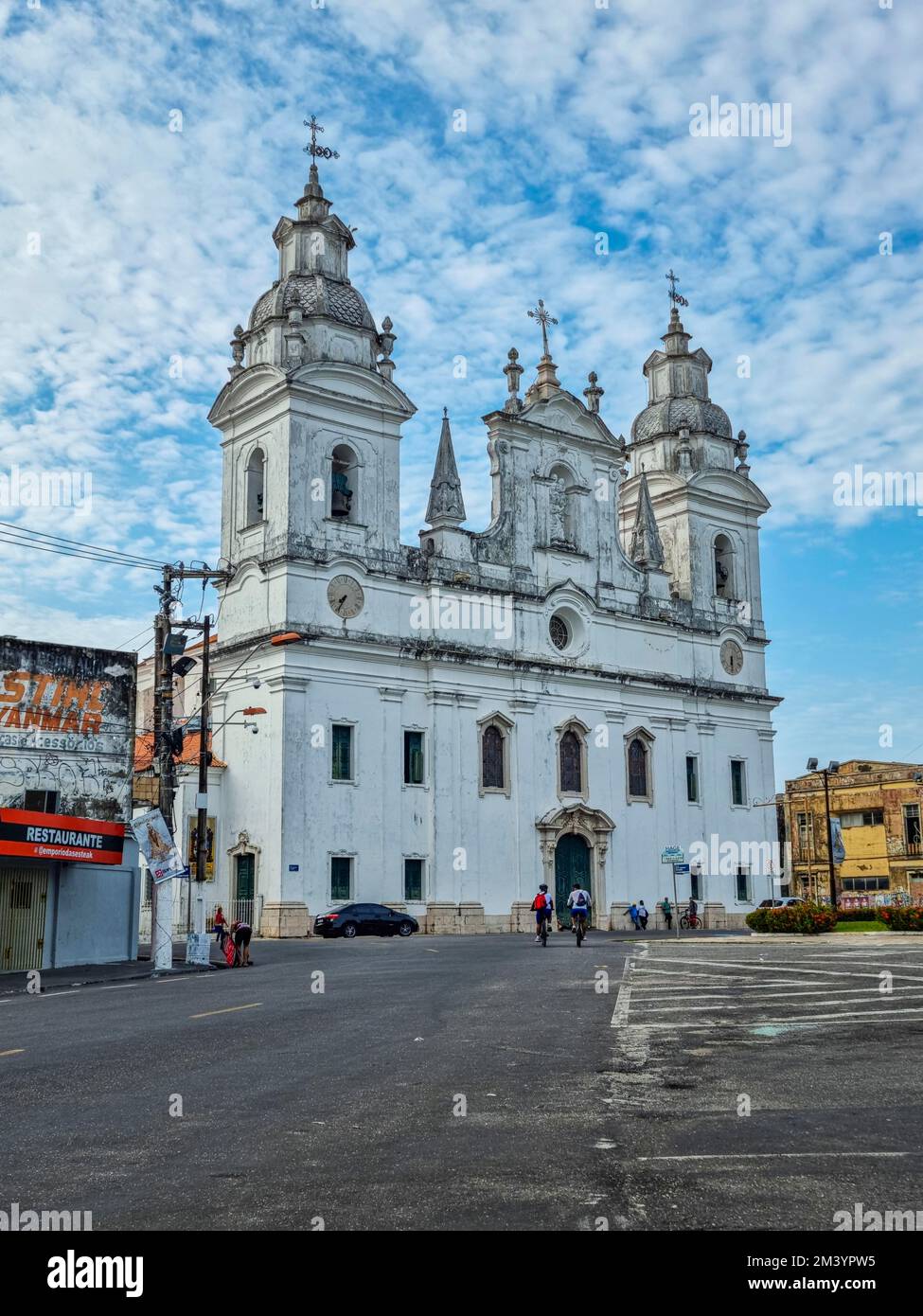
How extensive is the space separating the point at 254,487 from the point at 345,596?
5590mm

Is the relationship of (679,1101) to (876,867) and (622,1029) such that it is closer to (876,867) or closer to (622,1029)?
(622,1029)

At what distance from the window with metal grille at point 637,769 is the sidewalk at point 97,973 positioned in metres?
22.5

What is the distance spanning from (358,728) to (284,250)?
1775 cm

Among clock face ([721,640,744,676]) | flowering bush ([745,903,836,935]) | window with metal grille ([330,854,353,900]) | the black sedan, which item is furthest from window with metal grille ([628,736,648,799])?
→ flowering bush ([745,903,836,935])

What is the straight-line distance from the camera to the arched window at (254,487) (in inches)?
1745

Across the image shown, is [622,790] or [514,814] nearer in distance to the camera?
[514,814]

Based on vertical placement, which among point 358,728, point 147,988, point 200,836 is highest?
point 358,728

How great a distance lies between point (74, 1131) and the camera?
7824 millimetres

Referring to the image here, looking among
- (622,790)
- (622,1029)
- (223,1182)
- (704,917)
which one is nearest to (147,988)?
(622,1029)

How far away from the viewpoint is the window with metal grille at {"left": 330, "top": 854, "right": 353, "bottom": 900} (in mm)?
40562

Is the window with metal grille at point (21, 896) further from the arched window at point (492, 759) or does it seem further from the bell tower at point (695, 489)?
the bell tower at point (695, 489)

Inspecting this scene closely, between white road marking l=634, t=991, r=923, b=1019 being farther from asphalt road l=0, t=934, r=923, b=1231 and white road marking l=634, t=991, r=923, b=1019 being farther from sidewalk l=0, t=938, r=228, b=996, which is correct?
sidewalk l=0, t=938, r=228, b=996

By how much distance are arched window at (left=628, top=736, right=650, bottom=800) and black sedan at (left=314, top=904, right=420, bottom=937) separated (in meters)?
12.4

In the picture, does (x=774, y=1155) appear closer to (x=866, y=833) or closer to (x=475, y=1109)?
(x=475, y=1109)
